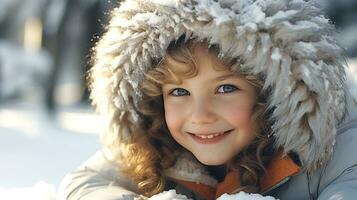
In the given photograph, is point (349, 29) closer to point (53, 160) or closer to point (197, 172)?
point (53, 160)

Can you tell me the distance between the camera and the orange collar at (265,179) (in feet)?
5.88

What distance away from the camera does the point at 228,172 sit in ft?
6.34

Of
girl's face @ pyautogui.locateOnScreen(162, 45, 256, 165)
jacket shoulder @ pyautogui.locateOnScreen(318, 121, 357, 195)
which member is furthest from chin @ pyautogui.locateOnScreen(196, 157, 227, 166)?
jacket shoulder @ pyautogui.locateOnScreen(318, 121, 357, 195)

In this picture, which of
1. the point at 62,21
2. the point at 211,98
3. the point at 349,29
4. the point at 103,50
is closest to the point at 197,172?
the point at 211,98

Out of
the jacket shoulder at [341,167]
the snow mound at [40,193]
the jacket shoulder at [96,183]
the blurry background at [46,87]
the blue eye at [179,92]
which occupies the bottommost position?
the blurry background at [46,87]

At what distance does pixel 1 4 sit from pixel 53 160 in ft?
27.6

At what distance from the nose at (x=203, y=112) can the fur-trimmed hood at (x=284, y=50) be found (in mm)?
141

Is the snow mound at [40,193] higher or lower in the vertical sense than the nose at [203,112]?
lower

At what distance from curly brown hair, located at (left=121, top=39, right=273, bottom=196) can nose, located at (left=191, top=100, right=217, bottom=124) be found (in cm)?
8

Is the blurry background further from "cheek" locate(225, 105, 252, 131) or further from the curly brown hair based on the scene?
"cheek" locate(225, 105, 252, 131)

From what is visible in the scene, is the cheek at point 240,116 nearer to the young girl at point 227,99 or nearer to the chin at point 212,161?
the young girl at point 227,99

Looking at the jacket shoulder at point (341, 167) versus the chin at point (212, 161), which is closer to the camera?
the jacket shoulder at point (341, 167)

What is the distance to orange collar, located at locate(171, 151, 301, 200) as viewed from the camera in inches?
70.6

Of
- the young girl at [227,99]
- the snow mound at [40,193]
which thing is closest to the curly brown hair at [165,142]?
the young girl at [227,99]
